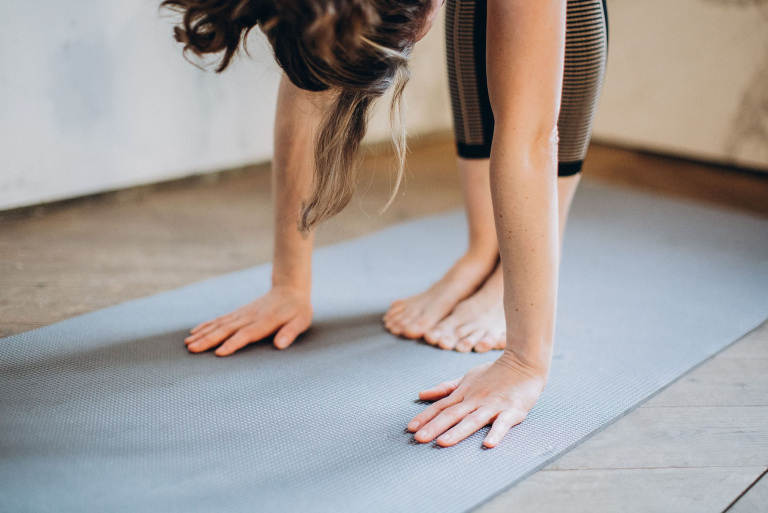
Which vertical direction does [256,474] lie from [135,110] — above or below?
below

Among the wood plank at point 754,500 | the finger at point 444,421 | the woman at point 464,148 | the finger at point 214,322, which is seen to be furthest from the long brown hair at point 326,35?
the wood plank at point 754,500

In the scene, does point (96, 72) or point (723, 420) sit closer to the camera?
point (723, 420)

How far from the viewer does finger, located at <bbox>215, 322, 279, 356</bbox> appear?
3.26ft

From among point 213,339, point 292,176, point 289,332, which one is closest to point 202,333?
point 213,339

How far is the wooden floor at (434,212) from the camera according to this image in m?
0.76

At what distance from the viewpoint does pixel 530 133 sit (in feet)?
2.64

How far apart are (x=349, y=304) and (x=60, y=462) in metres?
0.56

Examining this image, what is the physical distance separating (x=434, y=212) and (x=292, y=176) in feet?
2.63

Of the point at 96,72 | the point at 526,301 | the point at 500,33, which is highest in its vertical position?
the point at 500,33

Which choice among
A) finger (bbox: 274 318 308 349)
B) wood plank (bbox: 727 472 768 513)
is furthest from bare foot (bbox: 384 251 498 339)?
wood plank (bbox: 727 472 768 513)

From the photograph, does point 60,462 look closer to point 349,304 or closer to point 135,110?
point 349,304

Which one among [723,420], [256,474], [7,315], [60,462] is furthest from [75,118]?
[723,420]

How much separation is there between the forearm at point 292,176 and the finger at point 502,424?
0.41m

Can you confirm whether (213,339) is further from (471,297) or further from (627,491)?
(627,491)
